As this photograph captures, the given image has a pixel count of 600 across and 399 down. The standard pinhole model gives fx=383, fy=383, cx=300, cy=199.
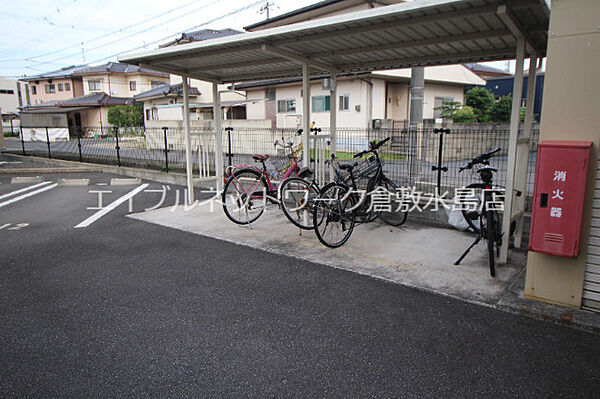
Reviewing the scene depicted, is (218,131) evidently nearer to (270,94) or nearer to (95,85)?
(270,94)

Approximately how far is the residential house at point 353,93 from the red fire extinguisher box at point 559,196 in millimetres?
11710

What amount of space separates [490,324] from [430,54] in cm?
381

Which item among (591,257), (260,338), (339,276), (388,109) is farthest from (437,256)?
(388,109)

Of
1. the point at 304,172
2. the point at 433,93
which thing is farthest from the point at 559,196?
the point at 433,93

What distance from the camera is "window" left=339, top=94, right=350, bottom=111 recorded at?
623 inches

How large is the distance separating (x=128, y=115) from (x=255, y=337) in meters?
28.7

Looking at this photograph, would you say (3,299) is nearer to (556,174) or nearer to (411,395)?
(411,395)

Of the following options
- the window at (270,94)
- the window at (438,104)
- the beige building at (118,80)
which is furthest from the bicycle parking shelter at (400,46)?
the beige building at (118,80)

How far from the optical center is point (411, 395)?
2.22 metres

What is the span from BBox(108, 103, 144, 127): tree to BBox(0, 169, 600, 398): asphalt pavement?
25.7 m

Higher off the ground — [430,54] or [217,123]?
[430,54]

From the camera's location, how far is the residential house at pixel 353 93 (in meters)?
15.4

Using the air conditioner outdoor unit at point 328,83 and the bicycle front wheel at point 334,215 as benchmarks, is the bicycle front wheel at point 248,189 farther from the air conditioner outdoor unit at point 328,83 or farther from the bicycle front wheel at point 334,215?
the air conditioner outdoor unit at point 328,83

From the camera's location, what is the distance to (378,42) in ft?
15.7
